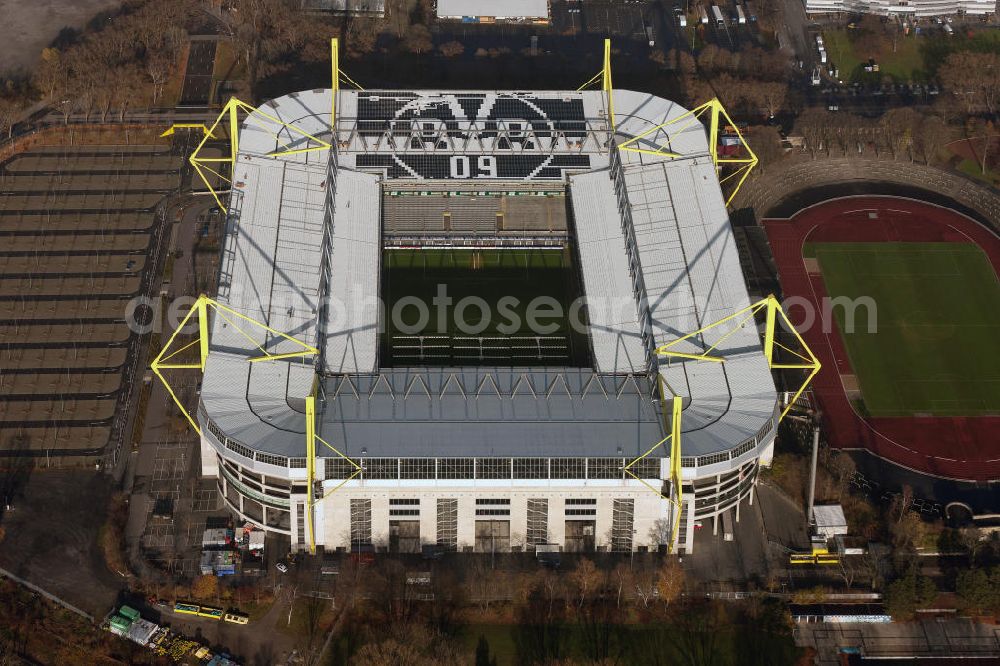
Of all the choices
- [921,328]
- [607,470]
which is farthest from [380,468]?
[921,328]

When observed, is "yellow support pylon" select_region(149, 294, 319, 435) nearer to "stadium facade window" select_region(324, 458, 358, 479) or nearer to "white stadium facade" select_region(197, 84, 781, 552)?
"white stadium facade" select_region(197, 84, 781, 552)

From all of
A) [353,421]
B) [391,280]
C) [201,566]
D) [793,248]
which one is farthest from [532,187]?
[201,566]

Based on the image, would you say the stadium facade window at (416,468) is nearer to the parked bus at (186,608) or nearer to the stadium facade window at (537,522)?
the stadium facade window at (537,522)

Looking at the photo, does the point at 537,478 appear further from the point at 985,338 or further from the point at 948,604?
the point at 985,338

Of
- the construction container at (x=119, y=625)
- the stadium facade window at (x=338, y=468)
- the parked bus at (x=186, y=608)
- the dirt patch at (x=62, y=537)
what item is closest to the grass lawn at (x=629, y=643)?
the stadium facade window at (x=338, y=468)

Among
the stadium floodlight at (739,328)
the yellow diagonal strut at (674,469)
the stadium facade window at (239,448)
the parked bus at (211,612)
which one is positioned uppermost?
the stadium floodlight at (739,328)

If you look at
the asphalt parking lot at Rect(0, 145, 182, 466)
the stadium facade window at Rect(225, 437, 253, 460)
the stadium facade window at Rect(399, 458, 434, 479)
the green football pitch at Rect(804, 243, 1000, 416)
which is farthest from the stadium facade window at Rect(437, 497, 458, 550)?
the green football pitch at Rect(804, 243, 1000, 416)
